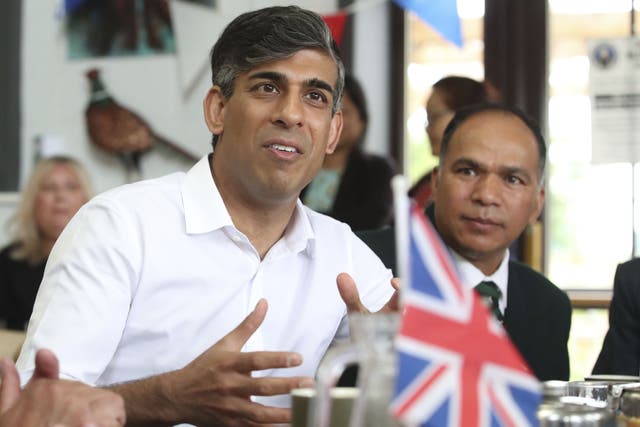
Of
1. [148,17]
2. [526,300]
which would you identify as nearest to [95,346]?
[526,300]

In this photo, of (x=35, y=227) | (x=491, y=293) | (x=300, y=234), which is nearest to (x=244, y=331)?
(x=300, y=234)

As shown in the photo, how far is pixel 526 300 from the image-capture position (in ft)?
6.93

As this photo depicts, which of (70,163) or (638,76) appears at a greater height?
(638,76)

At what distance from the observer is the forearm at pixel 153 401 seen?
122 centimetres

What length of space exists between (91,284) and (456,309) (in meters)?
0.77

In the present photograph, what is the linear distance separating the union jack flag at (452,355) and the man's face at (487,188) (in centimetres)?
137

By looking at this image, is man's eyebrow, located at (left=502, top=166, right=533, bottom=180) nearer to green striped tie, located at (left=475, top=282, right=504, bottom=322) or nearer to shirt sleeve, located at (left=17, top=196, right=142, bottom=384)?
green striped tie, located at (left=475, top=282, right=504, bottom=322)

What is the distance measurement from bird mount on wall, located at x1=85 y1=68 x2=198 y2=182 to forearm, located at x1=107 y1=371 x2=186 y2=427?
9.84 ft

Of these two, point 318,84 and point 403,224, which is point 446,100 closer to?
point 318,84

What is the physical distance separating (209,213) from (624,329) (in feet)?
3.00

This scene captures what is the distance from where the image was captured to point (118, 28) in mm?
4297

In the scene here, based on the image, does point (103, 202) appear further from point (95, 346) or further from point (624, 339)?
point (624, 339)

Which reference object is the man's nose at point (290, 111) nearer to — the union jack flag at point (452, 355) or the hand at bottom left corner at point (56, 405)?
the hand at bottom left corner at point (56, 405)

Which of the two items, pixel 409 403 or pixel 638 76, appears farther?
pixel 638 76
